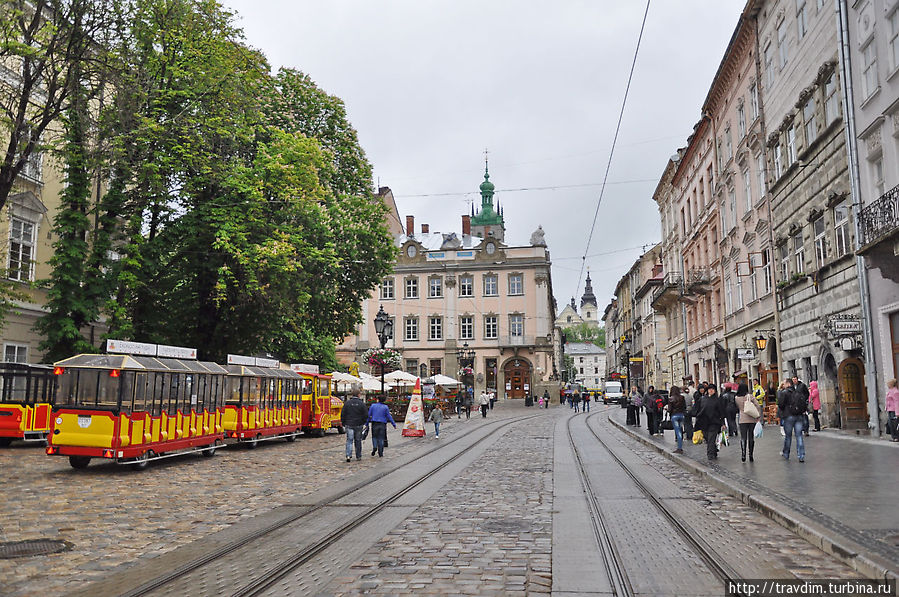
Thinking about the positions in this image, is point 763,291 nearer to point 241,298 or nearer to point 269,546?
point 241,298

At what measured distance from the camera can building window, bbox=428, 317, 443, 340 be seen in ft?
223

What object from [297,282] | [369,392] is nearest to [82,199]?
[297,282]

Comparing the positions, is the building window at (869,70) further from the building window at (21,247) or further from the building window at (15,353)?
the building window at (15,353)

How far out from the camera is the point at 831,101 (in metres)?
21.1

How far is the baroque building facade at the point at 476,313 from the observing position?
65750 mm

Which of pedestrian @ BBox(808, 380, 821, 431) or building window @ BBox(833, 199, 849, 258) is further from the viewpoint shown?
pedestrian @ BBox(808, 380, 821, 431)

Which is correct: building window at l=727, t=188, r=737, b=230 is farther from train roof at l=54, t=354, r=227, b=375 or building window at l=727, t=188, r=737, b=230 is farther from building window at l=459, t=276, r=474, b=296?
building window at l=459, t=276, r=474, b=296

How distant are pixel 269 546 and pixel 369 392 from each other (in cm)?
3525

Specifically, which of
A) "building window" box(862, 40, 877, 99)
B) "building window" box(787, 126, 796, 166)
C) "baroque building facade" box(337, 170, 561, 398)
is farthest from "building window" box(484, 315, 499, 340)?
"building window" box(862, 40, 877, 99)

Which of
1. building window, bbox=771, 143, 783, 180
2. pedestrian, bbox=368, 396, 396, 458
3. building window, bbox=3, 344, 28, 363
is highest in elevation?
building window, bbox=771, 143, 783, 180

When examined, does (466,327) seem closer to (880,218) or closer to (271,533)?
(880,218)

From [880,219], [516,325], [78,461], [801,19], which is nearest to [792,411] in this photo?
[880,219]

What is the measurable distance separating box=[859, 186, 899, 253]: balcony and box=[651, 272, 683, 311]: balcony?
24.2m

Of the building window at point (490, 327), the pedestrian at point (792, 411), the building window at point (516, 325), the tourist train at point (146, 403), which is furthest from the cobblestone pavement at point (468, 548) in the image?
the building window at point (490, 327)
